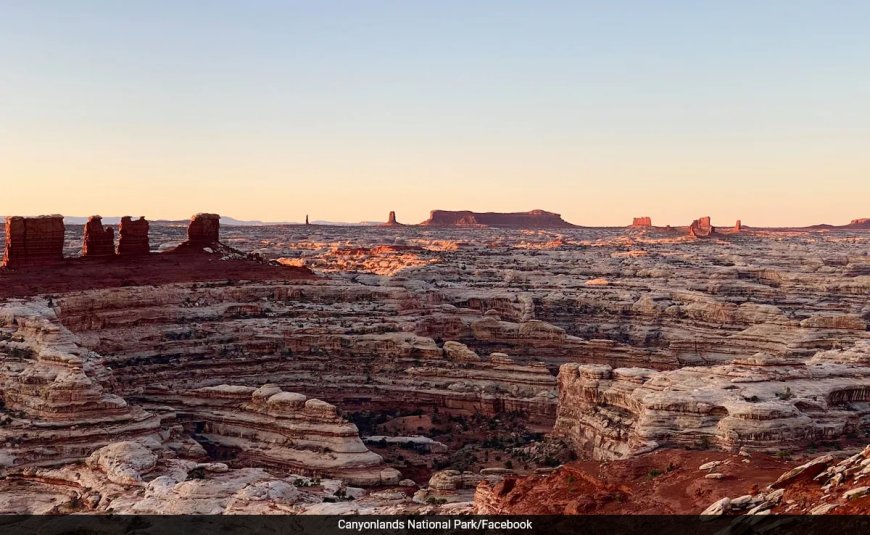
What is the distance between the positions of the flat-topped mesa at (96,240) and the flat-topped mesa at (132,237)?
0.86 meters

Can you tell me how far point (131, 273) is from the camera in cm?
5803

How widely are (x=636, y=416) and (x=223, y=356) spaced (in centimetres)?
2686

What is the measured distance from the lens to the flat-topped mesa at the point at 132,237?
201 feet

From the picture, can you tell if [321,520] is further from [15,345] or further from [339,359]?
[339,359]

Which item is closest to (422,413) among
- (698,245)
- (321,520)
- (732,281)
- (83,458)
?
(83,458)

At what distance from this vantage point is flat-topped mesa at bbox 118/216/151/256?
201 ft

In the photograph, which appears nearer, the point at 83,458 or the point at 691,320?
the point at 83,458

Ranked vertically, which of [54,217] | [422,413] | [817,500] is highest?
[54,217]

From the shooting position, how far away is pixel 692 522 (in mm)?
17797

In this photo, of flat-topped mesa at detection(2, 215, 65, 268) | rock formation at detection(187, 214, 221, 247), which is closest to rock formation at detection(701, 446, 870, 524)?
flat-topped mesa at detection(2, 215, 65, 268)

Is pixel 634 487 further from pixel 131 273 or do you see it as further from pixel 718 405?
pixel 131 273

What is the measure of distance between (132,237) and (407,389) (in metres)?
23.9
